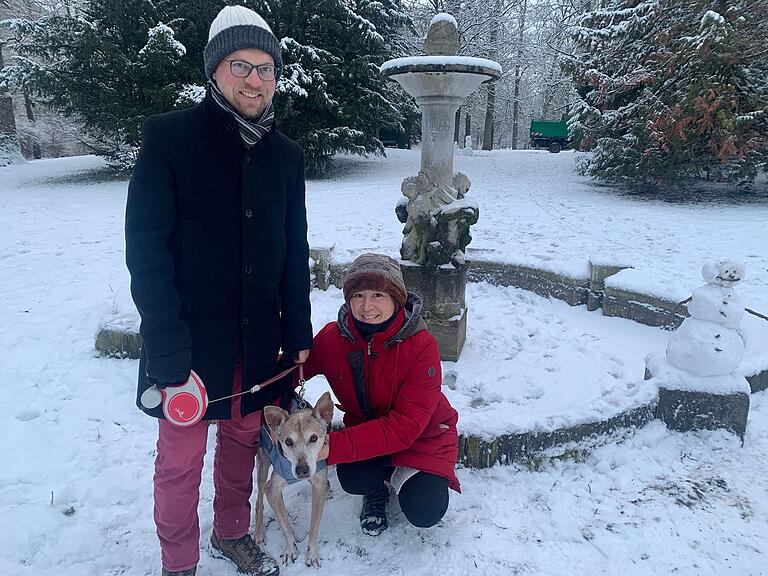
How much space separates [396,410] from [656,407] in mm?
1997

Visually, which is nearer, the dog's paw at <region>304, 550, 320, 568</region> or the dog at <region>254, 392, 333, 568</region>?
the dog at <region>254, 392, 333, 568</region>

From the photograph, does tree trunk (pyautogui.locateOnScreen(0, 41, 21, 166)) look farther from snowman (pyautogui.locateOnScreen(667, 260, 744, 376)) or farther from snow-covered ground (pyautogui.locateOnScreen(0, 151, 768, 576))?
snowman (pyautogui.locateOnScreen(667, 260, 744, 376))

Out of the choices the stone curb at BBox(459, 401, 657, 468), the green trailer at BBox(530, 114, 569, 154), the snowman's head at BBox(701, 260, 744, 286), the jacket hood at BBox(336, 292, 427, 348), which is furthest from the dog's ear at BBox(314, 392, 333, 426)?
the green trailer at BBox(530, 114, 569, 154)

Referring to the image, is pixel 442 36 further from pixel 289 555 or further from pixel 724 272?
pixel 289 555

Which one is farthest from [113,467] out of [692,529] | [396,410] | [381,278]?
[692,529]

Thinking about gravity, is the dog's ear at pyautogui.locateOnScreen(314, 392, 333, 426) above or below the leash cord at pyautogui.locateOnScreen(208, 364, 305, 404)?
below

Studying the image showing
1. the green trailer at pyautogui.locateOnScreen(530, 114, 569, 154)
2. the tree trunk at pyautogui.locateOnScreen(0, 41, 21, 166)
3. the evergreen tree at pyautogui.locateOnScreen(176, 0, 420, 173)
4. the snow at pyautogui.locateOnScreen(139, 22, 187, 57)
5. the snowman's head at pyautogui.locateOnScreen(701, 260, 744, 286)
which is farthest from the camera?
the green trailer at pyautogui.locateOnScreen(530, 114, 569, 154)

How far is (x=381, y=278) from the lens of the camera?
247 centimetres

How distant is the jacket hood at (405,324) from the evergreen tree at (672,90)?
34.7ft

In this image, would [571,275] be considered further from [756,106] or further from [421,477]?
[756,106]

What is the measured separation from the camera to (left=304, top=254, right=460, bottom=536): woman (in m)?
2.41

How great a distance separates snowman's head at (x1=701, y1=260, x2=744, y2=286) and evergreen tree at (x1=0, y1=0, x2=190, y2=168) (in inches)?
521

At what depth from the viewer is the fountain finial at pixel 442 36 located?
402 cm

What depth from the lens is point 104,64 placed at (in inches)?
546
